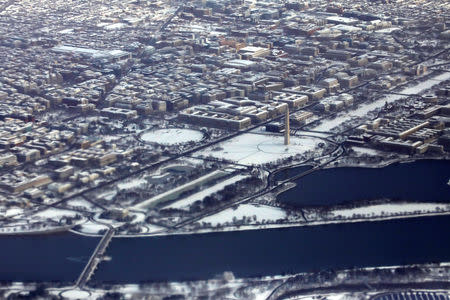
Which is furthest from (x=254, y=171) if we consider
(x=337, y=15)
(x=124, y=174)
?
(x=337, y=15)

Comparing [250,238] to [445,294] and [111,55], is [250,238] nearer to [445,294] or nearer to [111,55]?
[445,294]

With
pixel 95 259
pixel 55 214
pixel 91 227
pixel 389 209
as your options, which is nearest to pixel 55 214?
pixel 55 214

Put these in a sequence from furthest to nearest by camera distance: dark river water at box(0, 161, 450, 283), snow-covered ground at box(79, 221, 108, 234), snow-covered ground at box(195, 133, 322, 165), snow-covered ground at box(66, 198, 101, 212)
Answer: snow-covered ground at box(195, 133, 322, 165) → snow-covered ground at box(66, 198, 101, 212) → snow-covered ground at box(79, 221, 108, 234) → dark river water at box(0, 161, 450, 283)

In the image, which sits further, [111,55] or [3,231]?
[111,55]

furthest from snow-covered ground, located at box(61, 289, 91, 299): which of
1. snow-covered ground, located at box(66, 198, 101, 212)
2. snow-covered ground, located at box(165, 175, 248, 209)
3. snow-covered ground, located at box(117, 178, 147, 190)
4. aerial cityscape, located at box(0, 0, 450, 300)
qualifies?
snow-covered ground, located at box(117, 178, 147, 190)

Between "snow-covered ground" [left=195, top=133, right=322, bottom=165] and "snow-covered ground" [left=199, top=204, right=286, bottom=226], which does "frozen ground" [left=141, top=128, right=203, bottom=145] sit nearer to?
"snow-covered ground" [left=195, top=133, right=322, bottom=165]
